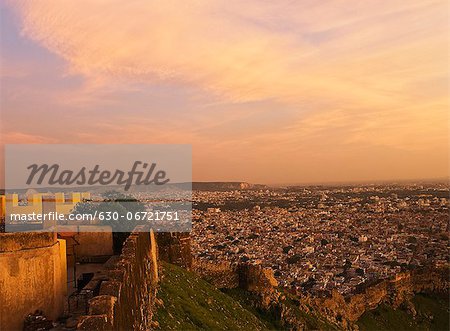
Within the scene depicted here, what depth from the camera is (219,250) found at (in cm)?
5191

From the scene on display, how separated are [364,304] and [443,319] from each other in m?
8.28

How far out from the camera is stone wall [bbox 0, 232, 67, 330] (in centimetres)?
753

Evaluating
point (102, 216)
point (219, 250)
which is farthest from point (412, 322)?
point (102, 216)

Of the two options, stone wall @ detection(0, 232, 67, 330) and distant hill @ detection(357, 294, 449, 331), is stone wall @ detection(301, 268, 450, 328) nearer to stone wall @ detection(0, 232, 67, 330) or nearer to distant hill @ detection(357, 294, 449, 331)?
distant hill @ detection(357, 294, 449, 331)

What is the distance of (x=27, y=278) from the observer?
7824 millimetres

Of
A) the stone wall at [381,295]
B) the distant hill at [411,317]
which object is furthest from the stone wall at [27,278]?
the distant hill at [411,317]

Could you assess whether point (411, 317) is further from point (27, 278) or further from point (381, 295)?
point (27, 278)

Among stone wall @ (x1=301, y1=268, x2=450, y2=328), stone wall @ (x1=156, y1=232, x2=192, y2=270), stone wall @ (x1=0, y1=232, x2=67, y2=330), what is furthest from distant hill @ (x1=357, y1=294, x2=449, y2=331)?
stone wall @ (x1=0, y1=232, x2=67, y2=330)

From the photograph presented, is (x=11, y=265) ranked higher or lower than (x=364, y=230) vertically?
higher

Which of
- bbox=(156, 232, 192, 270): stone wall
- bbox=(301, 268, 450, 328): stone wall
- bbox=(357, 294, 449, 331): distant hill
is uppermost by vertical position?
bbox=(156, 232, 192, 270): stone wall

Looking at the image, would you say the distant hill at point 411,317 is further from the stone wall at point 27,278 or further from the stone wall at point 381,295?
the stone wall at point 27,278

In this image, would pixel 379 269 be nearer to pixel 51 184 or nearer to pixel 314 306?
pixel 314 306

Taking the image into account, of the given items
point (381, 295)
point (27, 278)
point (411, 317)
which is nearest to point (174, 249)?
point (27, 278)

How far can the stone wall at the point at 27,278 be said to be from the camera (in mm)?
7531
